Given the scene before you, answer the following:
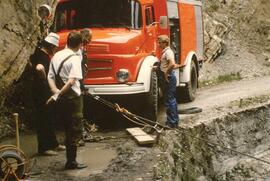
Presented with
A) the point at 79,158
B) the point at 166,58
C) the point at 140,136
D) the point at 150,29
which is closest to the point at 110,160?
the point at 79,158

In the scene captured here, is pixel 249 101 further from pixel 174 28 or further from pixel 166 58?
pixel 166 58

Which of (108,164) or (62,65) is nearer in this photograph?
(62,65)

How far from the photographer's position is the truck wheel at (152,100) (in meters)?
11.2

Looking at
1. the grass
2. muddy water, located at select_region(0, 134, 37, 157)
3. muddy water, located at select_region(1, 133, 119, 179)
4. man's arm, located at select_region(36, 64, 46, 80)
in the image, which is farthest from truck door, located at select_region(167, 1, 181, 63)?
the grass

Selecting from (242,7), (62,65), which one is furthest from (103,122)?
(242,7)

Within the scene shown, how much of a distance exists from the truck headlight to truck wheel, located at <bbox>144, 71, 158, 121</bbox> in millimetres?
609

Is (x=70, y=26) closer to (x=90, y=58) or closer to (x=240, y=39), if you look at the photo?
(x=90, y=58)

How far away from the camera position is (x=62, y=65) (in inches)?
312

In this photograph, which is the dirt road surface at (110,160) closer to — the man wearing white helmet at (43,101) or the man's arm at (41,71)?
the man wearing white helmet at (43,101)

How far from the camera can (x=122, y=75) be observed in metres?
10.8

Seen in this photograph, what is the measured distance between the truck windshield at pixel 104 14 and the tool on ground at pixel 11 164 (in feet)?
15.6

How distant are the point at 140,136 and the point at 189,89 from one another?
16.6 feet

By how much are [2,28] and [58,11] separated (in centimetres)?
248

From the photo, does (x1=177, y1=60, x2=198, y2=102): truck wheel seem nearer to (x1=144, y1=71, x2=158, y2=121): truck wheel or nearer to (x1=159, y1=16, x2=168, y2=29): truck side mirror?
(x1=159, y1=16, x2=168, y2=29): truck side mirror
